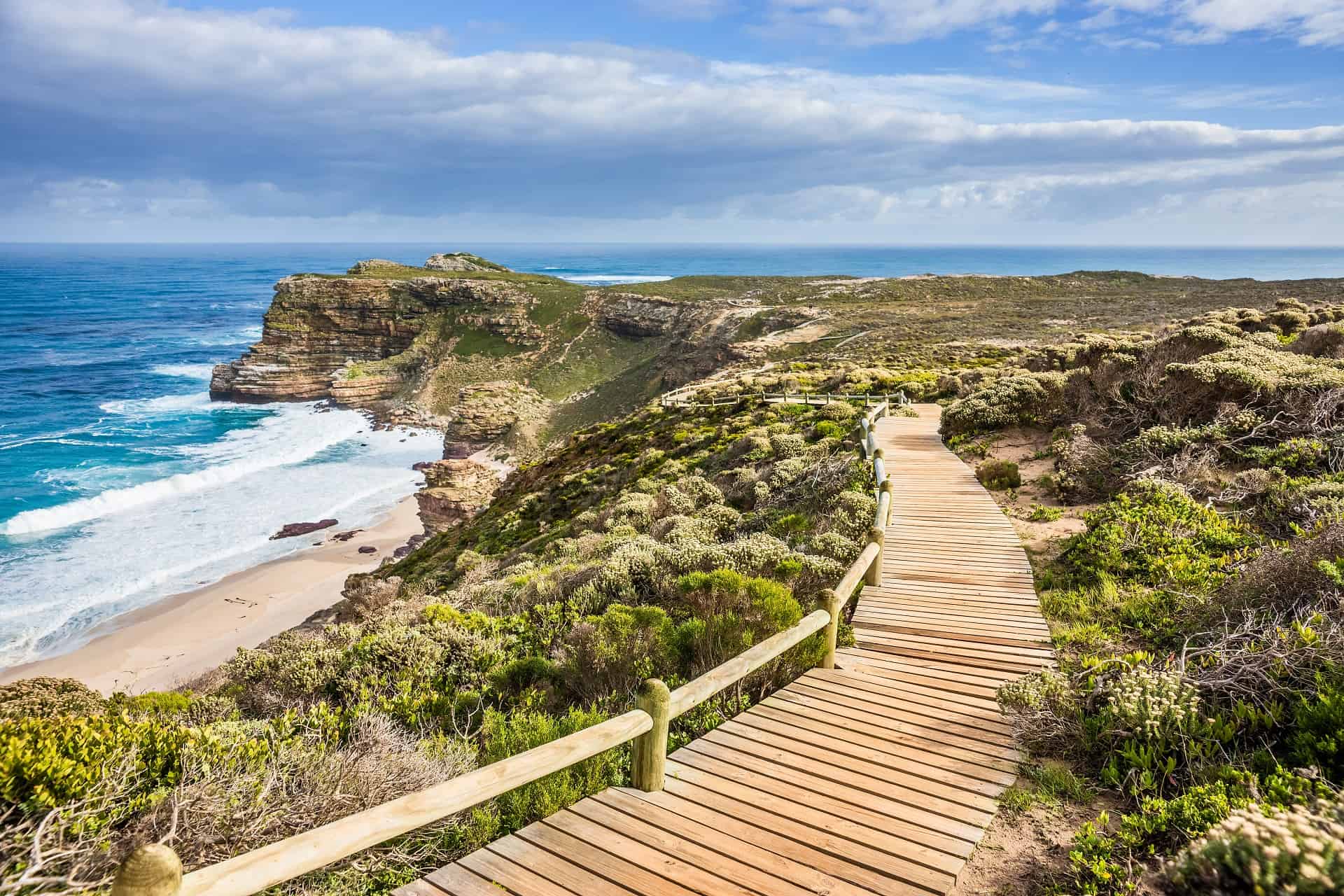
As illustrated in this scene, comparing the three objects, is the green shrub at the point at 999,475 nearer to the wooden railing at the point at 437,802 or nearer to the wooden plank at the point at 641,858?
the wooden railing at the point at 437,802

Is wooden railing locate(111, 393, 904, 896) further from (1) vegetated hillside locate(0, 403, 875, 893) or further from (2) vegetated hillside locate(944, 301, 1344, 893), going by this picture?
(2) vegetated hillside locate(944, 301, 1344, 893)

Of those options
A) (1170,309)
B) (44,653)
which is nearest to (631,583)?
(44,653)

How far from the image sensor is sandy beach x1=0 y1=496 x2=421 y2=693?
21.3m

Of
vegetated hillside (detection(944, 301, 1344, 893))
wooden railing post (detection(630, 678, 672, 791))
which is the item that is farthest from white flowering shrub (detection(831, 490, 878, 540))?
wooden railing post (detection(630, 678, 672, 791))

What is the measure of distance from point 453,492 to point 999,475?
30351 mm

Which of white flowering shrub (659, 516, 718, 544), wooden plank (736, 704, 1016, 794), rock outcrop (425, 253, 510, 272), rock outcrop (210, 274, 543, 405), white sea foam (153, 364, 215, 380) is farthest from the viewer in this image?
rock outcrop (425, 253, 510, 272)

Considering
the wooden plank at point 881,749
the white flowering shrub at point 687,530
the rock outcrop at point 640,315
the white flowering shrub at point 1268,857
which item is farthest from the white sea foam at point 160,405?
the white flowering shrub at point 1268,857

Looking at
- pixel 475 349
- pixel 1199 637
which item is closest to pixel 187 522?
pixel 475 349

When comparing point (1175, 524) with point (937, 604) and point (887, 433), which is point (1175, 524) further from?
point (887, 433)

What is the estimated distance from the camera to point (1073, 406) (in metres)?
15.5

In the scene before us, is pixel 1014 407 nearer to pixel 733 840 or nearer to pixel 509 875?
pixel 733 840

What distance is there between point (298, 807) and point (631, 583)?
5316mm

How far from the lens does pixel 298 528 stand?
116 feet

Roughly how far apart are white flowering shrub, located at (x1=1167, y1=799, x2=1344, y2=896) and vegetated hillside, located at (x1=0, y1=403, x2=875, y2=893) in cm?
324
